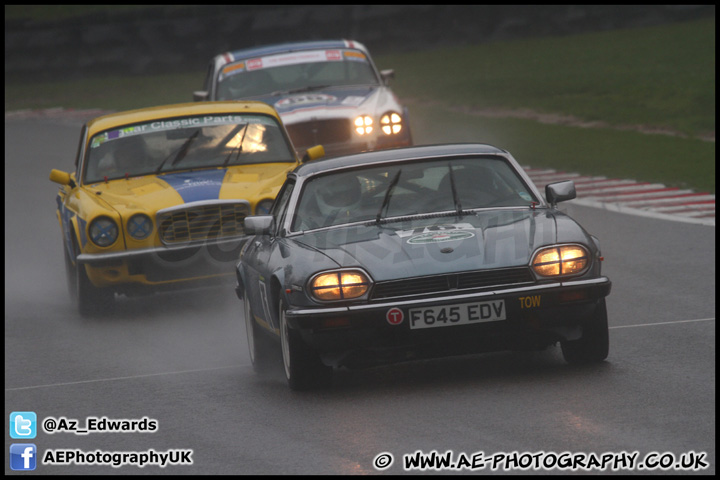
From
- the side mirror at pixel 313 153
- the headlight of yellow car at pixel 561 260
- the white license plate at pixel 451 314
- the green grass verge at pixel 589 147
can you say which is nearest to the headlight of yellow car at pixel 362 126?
the side mirror at pixel 313 153

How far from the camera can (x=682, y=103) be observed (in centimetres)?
2391

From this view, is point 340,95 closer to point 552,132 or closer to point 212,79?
point 212,79

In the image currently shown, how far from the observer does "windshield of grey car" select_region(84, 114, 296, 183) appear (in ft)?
37.8

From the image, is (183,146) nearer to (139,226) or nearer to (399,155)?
(139,226)

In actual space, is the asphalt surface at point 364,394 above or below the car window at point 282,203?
below

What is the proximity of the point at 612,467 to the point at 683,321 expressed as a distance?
3.55 metres

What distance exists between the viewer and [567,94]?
2703cm

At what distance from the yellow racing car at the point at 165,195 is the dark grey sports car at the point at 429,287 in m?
2.88

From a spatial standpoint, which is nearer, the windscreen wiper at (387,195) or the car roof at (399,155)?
the windscreen wiper at (387,195)

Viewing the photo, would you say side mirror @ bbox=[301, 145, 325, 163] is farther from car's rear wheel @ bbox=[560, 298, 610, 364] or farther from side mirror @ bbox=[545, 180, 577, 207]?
car's rear wheel @ bbox=[560, 298, 610, 364]

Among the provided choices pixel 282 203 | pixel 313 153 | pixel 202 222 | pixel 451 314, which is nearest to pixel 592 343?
pixel 451 314

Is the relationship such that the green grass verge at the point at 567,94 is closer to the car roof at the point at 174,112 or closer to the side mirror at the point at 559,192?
the car roof at the point at 174,112

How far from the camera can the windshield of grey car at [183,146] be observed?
11.5 m

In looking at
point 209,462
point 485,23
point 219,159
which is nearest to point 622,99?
point 485,23
